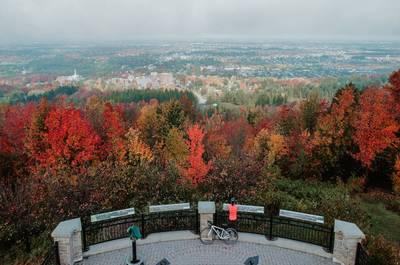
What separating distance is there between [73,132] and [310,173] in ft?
66.2

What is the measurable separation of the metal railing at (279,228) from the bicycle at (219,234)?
61 cm

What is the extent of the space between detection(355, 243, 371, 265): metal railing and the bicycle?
3.86m

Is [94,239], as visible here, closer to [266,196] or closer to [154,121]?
[266,196]

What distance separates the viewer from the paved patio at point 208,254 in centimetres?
1188

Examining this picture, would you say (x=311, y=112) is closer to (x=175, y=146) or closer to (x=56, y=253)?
(x=175, y=146)

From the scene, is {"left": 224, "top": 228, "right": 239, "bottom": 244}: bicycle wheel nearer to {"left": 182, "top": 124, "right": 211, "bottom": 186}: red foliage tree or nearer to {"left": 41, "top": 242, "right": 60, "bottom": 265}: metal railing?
{"left": 41, "top": 242, "right": 60, "bottom": 265}: metal railing

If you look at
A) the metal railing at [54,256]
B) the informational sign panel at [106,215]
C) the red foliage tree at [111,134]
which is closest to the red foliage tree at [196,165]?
the red foliage tree at [111,134]

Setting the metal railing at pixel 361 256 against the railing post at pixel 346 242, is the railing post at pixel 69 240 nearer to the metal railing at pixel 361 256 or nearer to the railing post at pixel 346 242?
the railing post at pixel 346 242

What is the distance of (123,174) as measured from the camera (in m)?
18.5

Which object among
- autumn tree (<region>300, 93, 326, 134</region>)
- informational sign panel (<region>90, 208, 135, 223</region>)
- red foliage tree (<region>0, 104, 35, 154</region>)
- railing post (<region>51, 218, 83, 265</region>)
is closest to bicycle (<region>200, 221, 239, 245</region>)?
informational sign panel (<region>90, 208, 135, 223</region>)

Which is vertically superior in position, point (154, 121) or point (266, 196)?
point (266, 196)

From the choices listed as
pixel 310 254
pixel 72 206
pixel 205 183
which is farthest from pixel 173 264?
pixel 205 183

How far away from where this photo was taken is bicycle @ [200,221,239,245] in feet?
42.1

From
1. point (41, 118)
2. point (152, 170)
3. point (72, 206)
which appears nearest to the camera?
point (72, 206)
